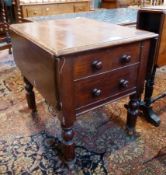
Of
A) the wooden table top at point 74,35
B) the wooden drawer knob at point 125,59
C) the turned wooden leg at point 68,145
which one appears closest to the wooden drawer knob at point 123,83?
the wooden drawer knob at point 125,59

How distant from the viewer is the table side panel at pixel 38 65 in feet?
3.15

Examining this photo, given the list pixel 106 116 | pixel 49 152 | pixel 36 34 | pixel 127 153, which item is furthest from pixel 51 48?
pixel 106 116

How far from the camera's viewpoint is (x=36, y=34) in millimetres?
1116

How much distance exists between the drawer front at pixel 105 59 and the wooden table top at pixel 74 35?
43 millimetres

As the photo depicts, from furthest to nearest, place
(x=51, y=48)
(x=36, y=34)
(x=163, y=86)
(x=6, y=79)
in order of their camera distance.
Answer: (x=6, y=79), (x=163, y=86), (x=36, y=34), (x=51, y=48)

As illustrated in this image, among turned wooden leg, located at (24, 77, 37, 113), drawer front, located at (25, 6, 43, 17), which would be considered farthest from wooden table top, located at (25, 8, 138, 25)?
drawer front, located at (25, 6, 43, 17)

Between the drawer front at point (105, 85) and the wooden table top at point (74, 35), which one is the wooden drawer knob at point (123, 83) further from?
the wooden table top at point (74, 35)

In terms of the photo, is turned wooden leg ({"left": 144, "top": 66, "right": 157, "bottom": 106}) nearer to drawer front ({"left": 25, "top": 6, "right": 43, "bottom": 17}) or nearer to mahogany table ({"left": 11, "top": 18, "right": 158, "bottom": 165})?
mahogany table ({"left": 11, "top": 18, "right": 158, "bottom": 165})

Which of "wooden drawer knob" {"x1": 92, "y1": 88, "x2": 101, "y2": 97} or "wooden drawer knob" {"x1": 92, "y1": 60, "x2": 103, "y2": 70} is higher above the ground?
"wooden drawer knob" {"x1": 92, "y1": 60, "x2": 103, "y2": 70}

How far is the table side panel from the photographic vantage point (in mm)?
960

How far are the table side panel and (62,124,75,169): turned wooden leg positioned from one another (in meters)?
0.18

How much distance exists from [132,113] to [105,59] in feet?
1.79

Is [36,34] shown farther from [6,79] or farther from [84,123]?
[6,79]

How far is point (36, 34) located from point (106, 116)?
956 millimetres
